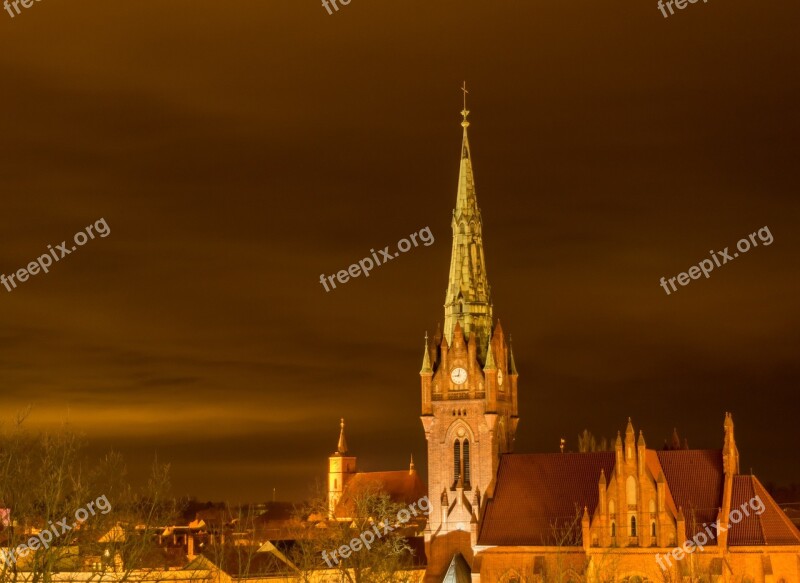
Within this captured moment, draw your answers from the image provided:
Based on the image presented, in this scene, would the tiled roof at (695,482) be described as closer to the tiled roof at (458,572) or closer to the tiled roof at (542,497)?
the tiled roof at (542,497)

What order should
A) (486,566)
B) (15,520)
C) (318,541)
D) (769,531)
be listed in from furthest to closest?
(318,541) < (486,566) < (769,531) < (15,520)

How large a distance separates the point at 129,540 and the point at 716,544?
44032 mm

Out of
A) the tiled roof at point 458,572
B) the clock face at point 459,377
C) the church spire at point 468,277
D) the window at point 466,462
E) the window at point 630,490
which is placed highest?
the church spire at point 468,277

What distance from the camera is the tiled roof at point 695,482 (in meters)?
95.4

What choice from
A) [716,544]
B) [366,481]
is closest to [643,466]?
[716,544]

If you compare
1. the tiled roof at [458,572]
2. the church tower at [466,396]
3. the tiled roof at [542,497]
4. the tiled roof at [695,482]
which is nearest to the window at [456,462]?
the church tower at [466,396]

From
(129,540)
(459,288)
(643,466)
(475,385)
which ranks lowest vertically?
(129,540)

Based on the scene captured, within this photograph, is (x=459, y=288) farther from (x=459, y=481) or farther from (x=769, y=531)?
(x=769, y=531)

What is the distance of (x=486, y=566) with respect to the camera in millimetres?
99750

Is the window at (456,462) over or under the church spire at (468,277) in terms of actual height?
under

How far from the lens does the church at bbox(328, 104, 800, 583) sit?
9269cm

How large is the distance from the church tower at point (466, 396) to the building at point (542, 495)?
9 centimetres

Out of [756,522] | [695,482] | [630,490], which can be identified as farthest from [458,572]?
[756,522]

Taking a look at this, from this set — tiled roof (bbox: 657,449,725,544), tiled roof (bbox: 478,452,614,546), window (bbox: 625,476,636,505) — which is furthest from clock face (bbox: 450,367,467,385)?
window (bbox: 625,476,636,505)
